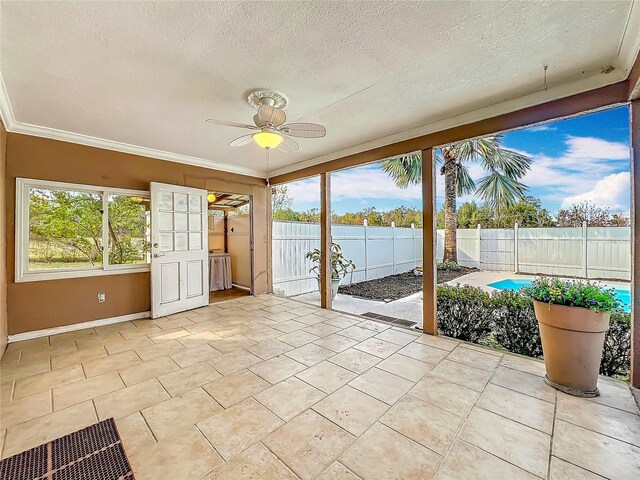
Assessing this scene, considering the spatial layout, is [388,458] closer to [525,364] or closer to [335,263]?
[525,364]

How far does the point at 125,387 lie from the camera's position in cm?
228

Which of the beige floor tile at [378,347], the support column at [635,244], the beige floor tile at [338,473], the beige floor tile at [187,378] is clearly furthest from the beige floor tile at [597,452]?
the beige floor tile at [187,378]

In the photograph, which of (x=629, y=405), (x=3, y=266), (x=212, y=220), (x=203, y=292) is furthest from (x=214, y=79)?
(x=212, y=220)

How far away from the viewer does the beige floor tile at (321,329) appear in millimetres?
3535

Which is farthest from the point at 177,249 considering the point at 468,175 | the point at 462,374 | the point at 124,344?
the point at 468,175

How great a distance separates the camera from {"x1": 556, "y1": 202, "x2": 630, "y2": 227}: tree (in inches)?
99.0

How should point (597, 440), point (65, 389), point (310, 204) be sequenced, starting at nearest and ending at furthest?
point (597, 440)
point (65, 389)
point (310, 204)

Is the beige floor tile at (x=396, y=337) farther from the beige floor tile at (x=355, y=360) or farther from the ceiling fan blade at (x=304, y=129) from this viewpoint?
the ceiling fan blade at (x=304, y=129)

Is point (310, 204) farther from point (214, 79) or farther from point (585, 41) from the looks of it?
point (585, 41)

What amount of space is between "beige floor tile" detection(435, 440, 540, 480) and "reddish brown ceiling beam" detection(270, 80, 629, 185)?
2833 millimetres

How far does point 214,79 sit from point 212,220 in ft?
16.2

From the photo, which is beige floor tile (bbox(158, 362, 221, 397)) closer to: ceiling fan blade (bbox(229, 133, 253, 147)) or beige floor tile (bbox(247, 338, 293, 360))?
beige floor tile (bbox(247, 338, 293, 360))

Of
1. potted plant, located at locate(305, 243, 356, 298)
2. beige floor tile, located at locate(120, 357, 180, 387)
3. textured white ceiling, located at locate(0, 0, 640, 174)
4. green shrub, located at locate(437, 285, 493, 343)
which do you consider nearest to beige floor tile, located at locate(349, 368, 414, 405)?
green shrub, located at locate(437, 285, 493, 343)

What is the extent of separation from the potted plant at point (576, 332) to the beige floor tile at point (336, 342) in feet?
5.93
